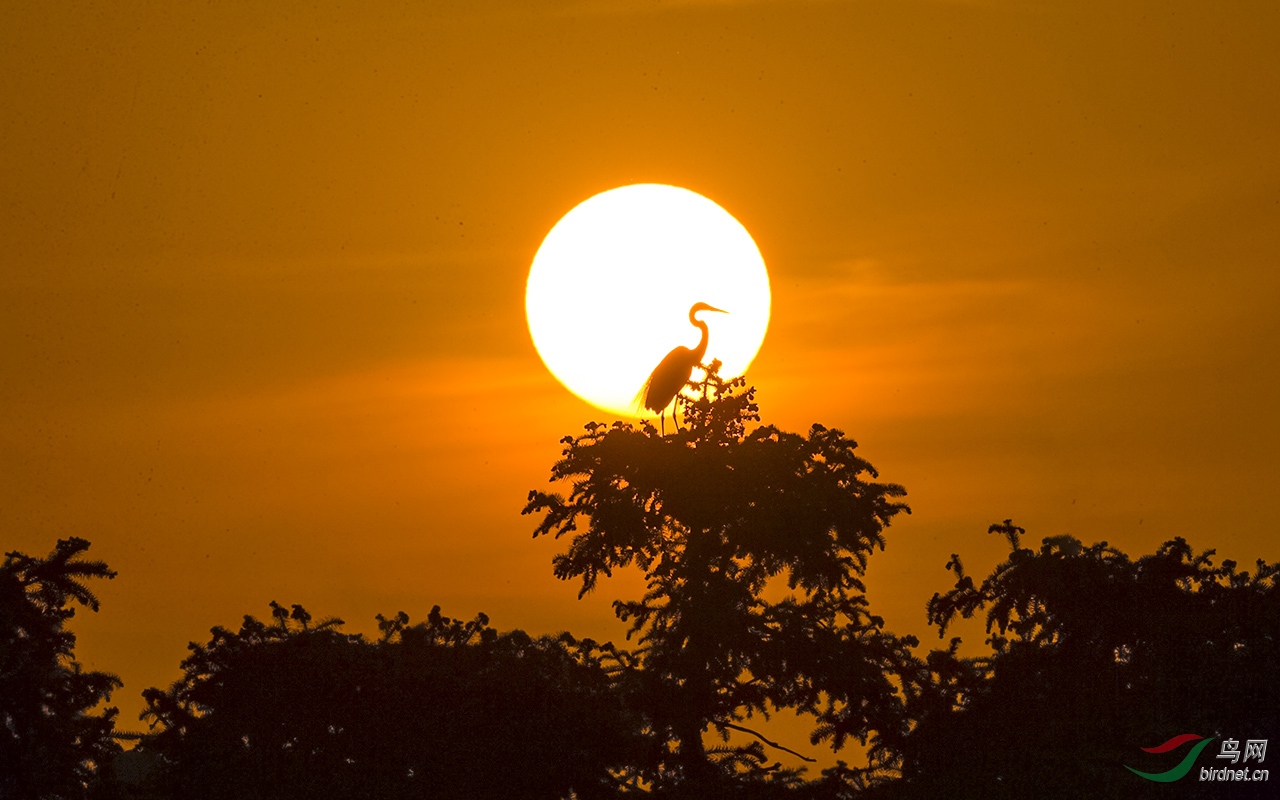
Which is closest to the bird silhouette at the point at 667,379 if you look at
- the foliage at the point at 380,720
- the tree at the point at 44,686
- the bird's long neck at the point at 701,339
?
the bird's long neck at the point at 701,339

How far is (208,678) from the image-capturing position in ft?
63.1

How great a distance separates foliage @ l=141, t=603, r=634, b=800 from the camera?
1844 cm

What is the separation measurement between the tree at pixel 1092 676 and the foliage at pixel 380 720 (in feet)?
15.3

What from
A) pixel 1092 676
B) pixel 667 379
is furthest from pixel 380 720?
pixel 667 379

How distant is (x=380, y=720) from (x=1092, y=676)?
31.1 ft

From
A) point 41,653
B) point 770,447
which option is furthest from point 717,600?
point 41,653

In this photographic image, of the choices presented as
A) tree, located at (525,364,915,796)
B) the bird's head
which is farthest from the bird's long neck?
tree, located at (525,364,915,796)

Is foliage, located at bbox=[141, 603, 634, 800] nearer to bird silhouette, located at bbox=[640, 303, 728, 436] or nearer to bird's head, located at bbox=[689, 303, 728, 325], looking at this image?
bird silhouette, located at bbox=[640, 303, 728, 436]

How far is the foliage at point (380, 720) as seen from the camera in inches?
726

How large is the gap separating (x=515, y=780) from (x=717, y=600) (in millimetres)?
4495

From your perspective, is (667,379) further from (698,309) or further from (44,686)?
(44,686)

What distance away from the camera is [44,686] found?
16.5 m

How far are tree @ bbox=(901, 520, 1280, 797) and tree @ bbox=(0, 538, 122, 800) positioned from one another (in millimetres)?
10465

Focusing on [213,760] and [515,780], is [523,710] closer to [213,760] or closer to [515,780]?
[515,780]
